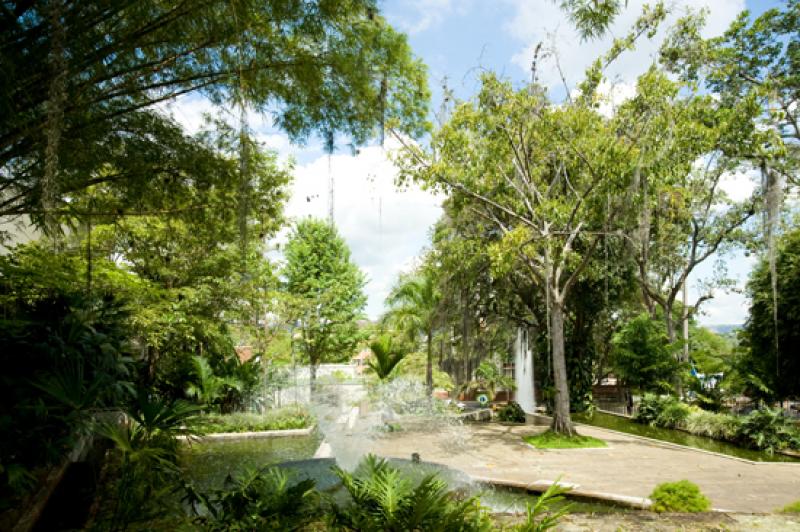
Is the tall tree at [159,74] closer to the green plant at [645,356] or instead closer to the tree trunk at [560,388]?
the tree trunk at [560,388]

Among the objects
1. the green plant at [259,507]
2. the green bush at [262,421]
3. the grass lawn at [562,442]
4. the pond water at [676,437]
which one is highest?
the green plant at [259,507]

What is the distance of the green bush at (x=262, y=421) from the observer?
535 inches

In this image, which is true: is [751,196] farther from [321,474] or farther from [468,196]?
[321,474]

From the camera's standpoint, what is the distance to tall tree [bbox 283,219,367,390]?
28.4 meters

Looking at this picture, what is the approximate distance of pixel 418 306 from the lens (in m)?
21.1

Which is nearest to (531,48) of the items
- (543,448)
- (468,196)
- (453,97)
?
(453,97)

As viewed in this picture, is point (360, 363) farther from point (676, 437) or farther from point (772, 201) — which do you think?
point (772, 201)

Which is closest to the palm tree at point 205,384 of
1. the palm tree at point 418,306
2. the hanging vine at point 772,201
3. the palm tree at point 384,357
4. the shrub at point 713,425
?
the palm tree at point 384,357

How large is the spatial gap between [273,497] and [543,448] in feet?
32.5

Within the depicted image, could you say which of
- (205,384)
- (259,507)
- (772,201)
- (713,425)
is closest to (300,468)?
(259,507)

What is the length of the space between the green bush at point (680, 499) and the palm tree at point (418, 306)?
1307 cm

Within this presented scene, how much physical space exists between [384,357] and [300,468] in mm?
13197

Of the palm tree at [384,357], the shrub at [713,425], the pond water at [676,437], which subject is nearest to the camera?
the pond water at [676,437]

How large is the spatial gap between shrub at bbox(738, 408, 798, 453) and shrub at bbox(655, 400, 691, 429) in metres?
2.51
